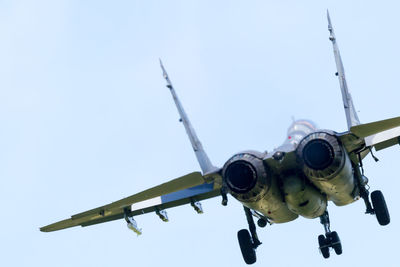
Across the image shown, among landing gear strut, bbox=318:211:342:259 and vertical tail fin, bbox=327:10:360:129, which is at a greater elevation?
vertical tail fin, bbox=327:10:360:129

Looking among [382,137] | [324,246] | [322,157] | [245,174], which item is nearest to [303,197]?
[322,157]

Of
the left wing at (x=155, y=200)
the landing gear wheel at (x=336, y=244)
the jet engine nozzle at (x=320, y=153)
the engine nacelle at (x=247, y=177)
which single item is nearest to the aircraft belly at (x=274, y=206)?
the engine nacelle at (x=247, y=177)

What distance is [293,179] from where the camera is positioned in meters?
22.9

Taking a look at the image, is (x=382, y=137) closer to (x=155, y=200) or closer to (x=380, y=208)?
(x=380, y=208)

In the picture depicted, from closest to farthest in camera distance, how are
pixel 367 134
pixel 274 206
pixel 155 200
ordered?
pixel 367 134
pixel 274 206
pixel 155 200

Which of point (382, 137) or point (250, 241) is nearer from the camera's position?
point (382, 137)

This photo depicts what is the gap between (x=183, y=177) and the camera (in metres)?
21.7

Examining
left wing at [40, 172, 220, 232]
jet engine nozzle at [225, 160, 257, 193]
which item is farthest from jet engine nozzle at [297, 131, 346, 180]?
left wing at [40, 172, 220, 232]

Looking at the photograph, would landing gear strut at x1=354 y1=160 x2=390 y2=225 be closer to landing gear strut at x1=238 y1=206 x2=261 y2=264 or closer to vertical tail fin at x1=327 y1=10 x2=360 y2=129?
vertical tail fin at x1=327 y1=10 x2=360 y2=129

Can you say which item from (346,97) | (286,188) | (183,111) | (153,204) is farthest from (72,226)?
(346,97)

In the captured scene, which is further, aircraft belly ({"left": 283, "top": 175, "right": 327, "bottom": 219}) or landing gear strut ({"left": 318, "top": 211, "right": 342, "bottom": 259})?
landing gear strut ({"left": 318, "top": 211, "right": 342, "bottom": 259})

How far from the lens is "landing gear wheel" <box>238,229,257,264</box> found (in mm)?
26500

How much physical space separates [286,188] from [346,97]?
3.51 m

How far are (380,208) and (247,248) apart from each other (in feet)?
15.2
